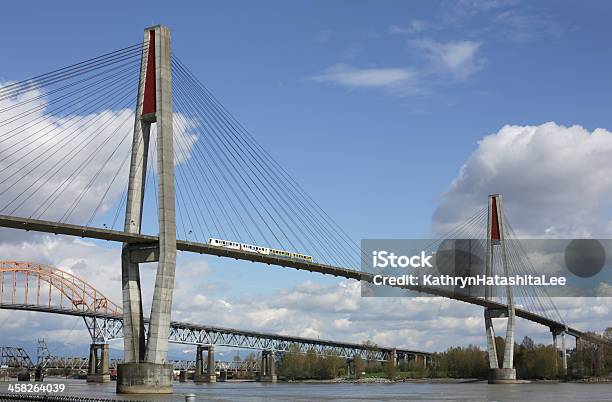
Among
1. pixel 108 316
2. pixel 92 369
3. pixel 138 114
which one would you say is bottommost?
pixel 92 369

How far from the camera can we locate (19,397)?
4659 centimetres

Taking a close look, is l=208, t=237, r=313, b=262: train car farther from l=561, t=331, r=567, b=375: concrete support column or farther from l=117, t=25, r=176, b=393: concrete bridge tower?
l=561, t=331, r=567, b=375: concrete support column

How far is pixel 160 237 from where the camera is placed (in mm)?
65250

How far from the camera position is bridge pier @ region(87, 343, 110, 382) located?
588 ft

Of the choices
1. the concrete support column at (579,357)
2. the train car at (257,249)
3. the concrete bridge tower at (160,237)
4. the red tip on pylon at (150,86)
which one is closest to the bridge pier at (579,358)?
the concrete support column at (579,357)

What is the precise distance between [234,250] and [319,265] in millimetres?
14388

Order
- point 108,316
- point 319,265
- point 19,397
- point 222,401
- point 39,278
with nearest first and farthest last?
point 19,397 < point 222,401 < point 319,265 < point 39,278 < point 108,316

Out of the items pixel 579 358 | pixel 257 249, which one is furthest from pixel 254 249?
pixel 579 358

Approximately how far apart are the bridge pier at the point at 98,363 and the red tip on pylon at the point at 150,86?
12294cm

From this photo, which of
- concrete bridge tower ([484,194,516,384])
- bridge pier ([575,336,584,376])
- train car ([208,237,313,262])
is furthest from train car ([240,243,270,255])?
bridge pier ([575,336,584,376])

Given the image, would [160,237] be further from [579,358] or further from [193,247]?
[579,358]

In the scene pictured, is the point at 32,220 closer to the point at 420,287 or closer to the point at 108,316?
the point at 420,287

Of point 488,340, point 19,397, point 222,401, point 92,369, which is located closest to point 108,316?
point 92,369

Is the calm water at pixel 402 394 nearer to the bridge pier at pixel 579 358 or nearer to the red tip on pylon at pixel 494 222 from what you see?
the red tip on pylon at pixel 494 222
